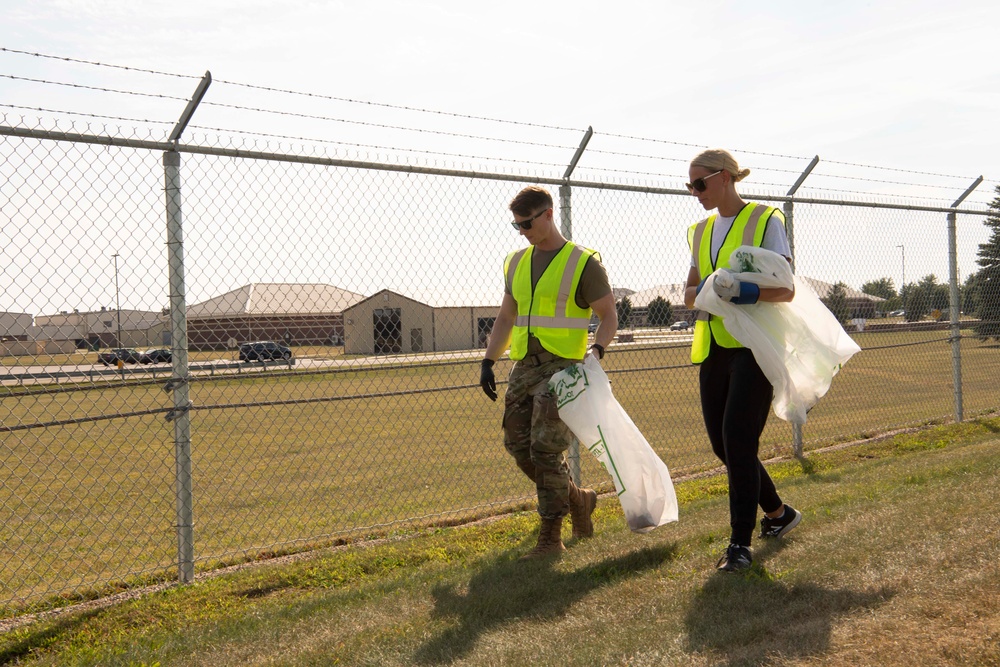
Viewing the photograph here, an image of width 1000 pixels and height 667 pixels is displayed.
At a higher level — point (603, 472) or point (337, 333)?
point (337, 333)

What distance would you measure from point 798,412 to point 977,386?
11.7 metres

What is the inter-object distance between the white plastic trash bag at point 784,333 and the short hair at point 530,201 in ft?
3.18

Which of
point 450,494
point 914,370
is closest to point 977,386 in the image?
point 914,370

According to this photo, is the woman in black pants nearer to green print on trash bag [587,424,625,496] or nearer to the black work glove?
green print on trash bag [587,424,625,496]

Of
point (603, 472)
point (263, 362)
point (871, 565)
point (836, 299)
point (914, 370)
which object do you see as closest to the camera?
point (871, 565)

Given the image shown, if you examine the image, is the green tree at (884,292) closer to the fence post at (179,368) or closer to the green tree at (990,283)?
the green tree at (990,283)

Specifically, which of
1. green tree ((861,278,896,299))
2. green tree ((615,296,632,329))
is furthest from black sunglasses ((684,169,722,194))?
green tree ((861,278,896,299))

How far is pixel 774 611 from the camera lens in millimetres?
3330

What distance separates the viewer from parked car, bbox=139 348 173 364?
5.27m

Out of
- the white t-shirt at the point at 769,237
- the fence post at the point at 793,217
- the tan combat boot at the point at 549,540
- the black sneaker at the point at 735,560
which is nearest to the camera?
the black sneaker at the point at 735,560

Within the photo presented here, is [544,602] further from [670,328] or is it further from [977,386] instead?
[977,386]

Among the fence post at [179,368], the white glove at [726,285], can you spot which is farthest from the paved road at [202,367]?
the white glove at [726,285]

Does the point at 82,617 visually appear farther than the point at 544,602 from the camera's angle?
Yes

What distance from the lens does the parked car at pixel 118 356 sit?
18.2 feet
